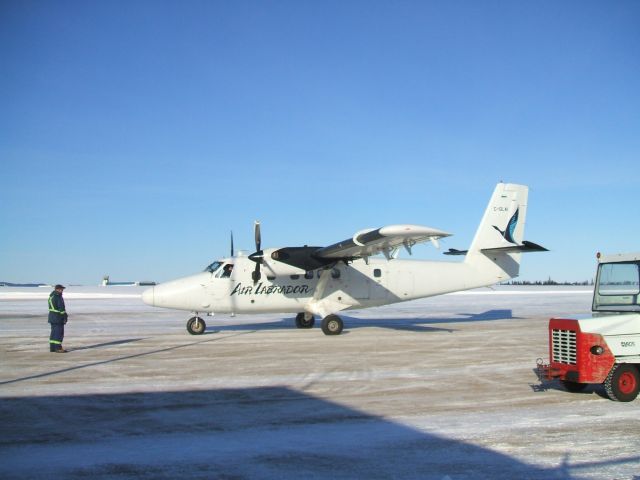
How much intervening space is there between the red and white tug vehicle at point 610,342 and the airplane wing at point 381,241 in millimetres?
6670

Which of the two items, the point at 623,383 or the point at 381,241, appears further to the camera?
the point at 381,241

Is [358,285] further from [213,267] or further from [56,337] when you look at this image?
[56,337]

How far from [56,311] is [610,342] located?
45.0 ft

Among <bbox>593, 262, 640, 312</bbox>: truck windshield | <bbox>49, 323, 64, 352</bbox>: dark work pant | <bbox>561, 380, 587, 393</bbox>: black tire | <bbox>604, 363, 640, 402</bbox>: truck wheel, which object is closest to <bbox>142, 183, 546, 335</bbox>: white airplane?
<bbox>49, 323, 64, 352</bbox>: dark work pant

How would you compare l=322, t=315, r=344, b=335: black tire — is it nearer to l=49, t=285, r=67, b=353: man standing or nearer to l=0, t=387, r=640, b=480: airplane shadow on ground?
l=49, t=285, r=67, b=353: man standing

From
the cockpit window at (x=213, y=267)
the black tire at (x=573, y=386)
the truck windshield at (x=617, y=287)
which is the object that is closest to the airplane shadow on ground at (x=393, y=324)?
the cockpit window at (x=213, y=267)

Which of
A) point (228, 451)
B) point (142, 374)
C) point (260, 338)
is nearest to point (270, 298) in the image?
point (260, 338)

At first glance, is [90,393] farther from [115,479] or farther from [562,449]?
[562,449]

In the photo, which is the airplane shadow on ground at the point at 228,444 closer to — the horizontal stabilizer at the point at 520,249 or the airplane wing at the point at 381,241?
the airplane wing at the point at 381,241

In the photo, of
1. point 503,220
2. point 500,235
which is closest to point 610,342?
point 500,235

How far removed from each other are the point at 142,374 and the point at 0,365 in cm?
397

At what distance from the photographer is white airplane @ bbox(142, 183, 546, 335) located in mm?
20484

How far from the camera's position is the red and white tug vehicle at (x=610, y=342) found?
356 inches

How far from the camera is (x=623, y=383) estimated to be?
9312mm
